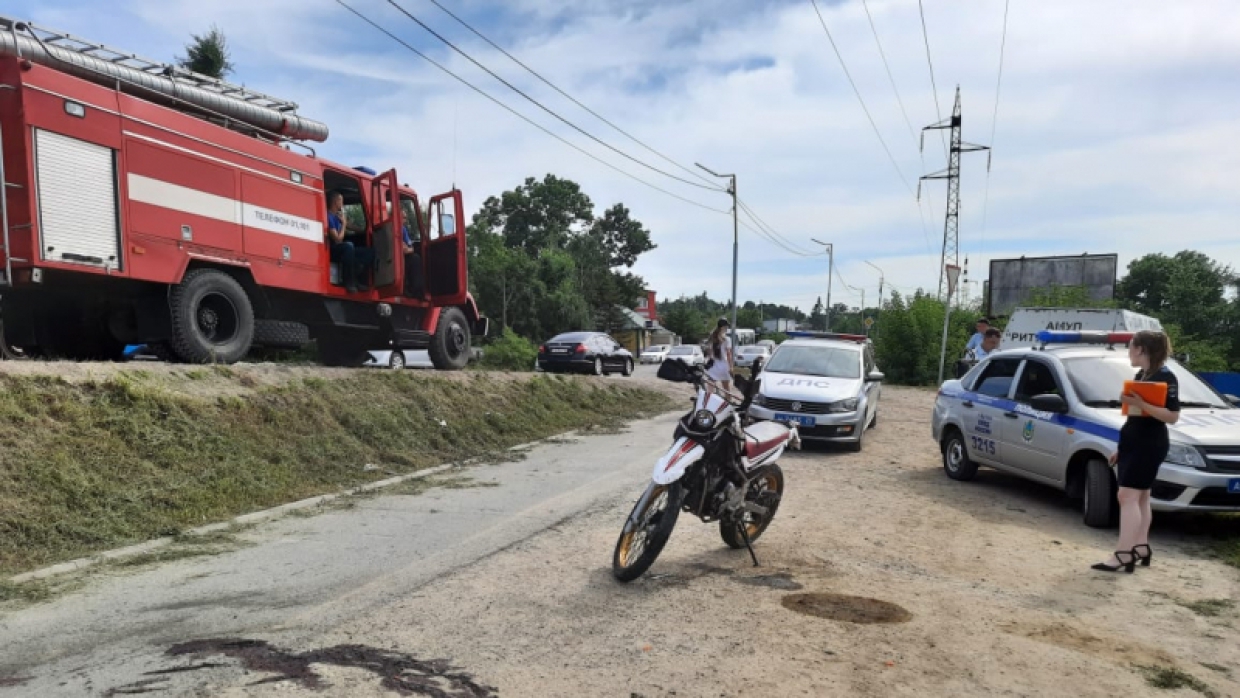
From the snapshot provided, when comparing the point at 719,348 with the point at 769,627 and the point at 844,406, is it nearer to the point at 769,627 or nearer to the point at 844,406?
the point at 844,406

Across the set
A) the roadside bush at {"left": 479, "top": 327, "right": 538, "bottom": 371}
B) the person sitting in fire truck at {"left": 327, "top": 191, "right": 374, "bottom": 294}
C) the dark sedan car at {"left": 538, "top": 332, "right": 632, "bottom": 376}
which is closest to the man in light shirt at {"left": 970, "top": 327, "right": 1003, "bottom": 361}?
the person sitting in fire truck at {"left": 327, "top": 191, "right": 374, "bottom": 294}

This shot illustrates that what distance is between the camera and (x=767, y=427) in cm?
Answer: 579

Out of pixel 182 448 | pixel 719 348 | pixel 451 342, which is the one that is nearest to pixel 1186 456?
pixel 719 348

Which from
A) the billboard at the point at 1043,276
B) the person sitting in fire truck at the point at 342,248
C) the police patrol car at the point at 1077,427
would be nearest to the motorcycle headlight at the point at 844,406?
the police patrol car at the point at 1077,427

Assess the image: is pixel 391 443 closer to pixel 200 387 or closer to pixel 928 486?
pixel 200 387

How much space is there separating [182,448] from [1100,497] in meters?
8.29

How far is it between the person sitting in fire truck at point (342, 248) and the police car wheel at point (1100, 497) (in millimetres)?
10018

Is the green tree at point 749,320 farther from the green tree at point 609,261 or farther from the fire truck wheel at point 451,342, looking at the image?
the fire truck wheel at point 451,342

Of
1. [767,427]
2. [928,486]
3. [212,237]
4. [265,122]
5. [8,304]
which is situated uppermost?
[265,122]

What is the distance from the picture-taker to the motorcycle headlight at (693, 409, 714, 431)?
513 cm

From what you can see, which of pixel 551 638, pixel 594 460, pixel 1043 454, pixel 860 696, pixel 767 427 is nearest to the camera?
pixel 860 696

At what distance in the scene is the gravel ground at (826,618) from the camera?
11.5 ft

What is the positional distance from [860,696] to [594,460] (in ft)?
23.1

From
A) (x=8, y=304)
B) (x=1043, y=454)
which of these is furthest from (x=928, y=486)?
(x=8, y=304)
